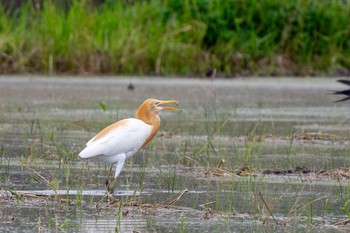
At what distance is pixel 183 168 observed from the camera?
6.29m

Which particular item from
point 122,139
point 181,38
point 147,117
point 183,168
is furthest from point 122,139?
point 181,38

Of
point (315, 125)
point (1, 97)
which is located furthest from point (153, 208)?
point (1, 97)

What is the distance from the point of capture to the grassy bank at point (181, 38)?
1275cm

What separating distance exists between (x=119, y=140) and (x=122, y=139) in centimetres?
3

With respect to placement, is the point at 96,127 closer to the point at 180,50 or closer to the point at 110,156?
the point at 110,156

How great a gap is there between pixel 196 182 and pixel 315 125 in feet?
10.9

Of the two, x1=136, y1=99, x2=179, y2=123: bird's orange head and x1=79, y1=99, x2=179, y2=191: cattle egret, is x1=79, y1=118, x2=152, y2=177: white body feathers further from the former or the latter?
x1=136, y1=99, x2=179, y2=123: bird's orange head


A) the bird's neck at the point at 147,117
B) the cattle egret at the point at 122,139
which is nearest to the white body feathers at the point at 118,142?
the cattle egret at the point at 122,139

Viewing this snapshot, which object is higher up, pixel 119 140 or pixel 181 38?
pixel 119 140

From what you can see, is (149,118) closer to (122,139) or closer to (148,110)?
(148,110)

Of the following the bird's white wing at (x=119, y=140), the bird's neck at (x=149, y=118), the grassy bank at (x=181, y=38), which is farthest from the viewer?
the grassy bank at (x=181, y=38)

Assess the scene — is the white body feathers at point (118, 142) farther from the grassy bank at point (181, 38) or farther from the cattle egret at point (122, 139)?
the grassy bank at point (181, 38)

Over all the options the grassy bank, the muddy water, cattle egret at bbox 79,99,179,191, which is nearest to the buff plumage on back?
cattle egret at bbox 79,99,179,191

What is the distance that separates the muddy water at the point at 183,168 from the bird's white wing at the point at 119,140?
195mm
